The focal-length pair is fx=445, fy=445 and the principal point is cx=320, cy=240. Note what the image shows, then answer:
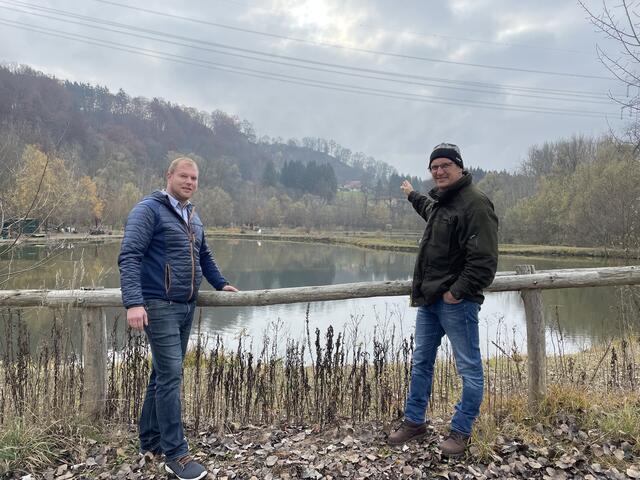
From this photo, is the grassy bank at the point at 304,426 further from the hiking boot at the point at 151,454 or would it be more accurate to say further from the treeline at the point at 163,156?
the treeline at the point at 163,156

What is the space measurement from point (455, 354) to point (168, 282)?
2.06 metres

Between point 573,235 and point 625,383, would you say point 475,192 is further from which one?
point 573,235

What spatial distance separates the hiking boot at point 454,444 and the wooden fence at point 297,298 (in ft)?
3.19

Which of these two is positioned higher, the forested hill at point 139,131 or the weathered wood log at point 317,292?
the forested hill at point 139,131

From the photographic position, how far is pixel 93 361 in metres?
3.70

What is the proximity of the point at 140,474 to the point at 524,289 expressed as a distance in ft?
10.8

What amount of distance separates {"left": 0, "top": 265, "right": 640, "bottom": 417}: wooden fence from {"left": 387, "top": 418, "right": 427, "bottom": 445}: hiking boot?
3.32ft

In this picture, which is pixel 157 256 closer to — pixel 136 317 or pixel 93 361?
pixel 136 317

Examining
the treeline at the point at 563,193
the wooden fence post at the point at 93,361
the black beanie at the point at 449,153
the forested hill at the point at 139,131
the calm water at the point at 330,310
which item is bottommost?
the calm water at the point at 330,310

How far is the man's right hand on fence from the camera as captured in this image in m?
2.73

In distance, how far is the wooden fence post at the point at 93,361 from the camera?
367cm

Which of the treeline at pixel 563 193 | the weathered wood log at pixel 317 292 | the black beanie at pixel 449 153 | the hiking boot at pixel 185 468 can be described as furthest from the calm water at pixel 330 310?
the treeline at pixel 563 193

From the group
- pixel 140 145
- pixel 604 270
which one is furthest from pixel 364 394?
pixel 140 145

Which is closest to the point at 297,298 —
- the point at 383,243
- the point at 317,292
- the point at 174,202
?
the point at 317,292
